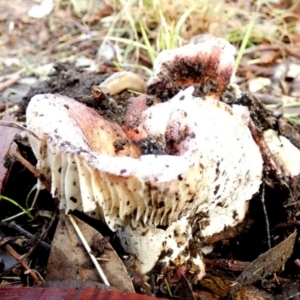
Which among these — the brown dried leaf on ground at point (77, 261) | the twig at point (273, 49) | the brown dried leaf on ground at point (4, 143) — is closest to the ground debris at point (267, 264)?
the brown dried leaf on ground at point (77, 261)


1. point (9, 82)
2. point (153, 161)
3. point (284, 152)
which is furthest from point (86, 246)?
point (9, 82)

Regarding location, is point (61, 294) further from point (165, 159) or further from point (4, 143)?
point (4, 143)

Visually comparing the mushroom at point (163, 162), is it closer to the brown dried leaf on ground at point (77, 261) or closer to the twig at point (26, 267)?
the brown dried leaf on ground at point (77, 261)

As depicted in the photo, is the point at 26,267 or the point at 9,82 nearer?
the point at 26,267

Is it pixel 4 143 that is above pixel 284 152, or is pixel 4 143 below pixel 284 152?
above

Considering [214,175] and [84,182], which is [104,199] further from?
[214,175]

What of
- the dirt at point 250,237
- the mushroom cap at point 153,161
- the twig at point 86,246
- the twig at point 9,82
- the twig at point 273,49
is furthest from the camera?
the twig at point 273,49
